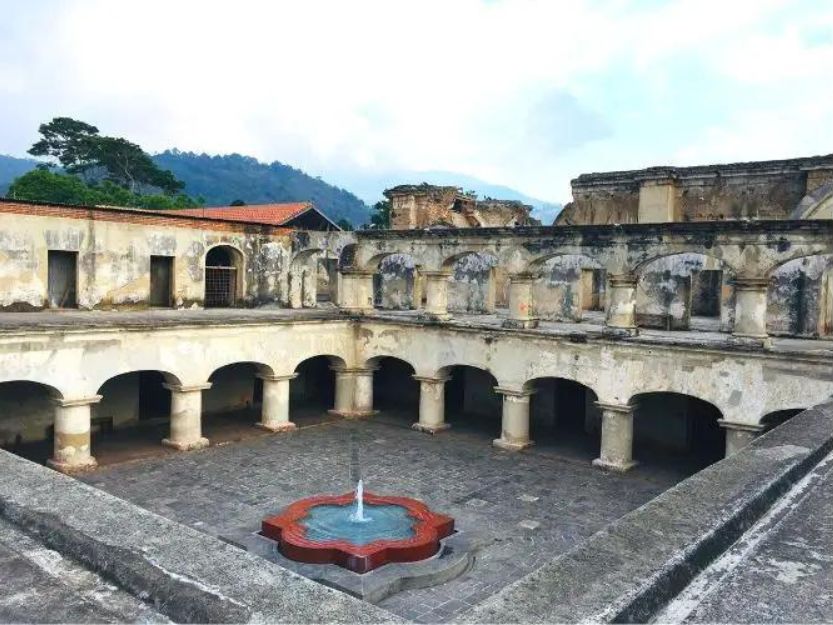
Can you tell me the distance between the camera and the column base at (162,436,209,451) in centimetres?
1728

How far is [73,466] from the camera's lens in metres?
15.5

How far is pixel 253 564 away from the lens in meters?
3.51

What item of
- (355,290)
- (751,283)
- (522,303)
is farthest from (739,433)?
(355,290)

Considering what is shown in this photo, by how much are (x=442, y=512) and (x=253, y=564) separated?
33.7 ft

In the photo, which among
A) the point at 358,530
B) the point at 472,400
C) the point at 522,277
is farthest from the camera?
the point at 472,400

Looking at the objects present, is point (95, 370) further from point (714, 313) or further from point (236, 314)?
point (714, 313)

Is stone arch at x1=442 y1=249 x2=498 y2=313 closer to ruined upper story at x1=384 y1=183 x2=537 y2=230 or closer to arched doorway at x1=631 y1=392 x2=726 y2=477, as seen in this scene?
ruined upper story at x1=384 y1=183 x2=537 y2=230

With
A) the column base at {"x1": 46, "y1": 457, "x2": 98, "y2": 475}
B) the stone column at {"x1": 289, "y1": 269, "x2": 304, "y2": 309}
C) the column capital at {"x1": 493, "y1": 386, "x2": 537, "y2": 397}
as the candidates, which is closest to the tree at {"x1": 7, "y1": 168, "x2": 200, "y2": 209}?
the stone column at {"x1": 289, "y1": 269, "x2": 304, "y2": 309}

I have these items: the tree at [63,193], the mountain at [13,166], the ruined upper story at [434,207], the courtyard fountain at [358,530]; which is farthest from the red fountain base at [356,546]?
the mountain at [13,166]

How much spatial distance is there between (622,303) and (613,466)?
367 cm

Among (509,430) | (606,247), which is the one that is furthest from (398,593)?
(606,247)

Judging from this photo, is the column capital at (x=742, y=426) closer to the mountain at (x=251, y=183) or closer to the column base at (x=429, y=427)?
the column base at (x=429, y=427)

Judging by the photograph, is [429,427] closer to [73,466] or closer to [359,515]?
[359,515]

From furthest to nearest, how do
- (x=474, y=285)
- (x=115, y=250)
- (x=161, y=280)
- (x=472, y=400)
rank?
1. (x=474, y=285)
2. (x=472, y=400)
3. (x=161, y=280)
4. (x=115, y=250)
